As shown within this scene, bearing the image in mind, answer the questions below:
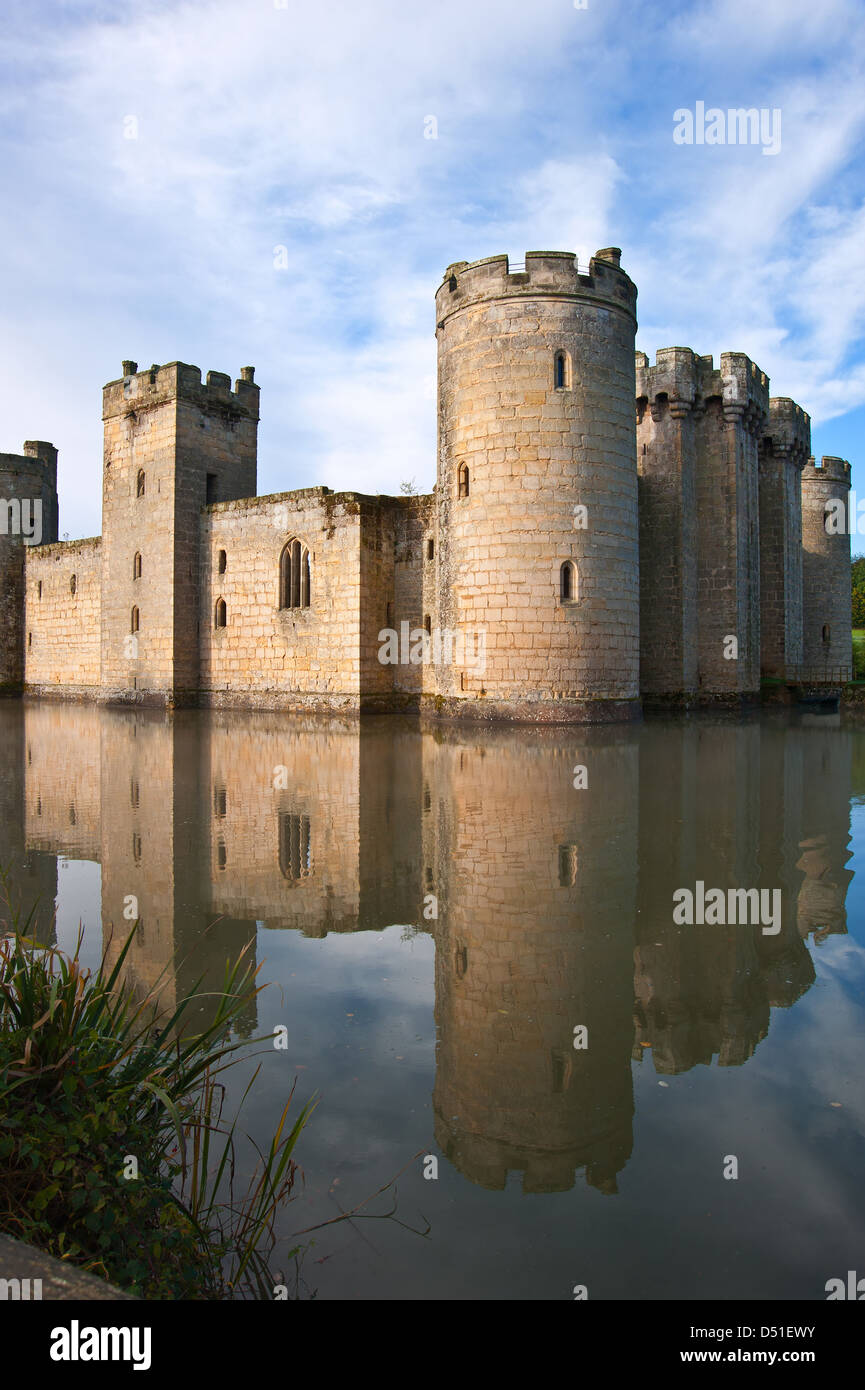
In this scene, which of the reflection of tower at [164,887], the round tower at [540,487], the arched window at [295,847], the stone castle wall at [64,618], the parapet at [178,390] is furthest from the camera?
the stone castle wall at [64,618]

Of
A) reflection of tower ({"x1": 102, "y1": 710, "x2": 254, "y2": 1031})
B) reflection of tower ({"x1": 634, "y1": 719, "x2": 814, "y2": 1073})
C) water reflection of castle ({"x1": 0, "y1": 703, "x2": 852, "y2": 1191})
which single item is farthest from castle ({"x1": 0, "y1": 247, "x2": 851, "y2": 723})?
reflection of tower ({"x1": 102, "y1": 710, "x2": 254, "y2": 1031})

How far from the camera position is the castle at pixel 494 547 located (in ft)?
57.4

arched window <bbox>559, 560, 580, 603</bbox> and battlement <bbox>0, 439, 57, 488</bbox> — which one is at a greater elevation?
battlement <bbox>0, 439, 57, 488</bbox>

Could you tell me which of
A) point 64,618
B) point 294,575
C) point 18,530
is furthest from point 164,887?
point 18,530

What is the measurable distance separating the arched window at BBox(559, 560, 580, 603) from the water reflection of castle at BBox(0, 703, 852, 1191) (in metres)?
4.52

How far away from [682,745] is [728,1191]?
13.3 metres

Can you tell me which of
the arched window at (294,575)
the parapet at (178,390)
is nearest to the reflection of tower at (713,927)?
the arched window at (294,575)

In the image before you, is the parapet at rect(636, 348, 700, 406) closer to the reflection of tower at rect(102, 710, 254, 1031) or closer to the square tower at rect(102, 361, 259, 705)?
the square tower at rect(102, 361, 259, 705)

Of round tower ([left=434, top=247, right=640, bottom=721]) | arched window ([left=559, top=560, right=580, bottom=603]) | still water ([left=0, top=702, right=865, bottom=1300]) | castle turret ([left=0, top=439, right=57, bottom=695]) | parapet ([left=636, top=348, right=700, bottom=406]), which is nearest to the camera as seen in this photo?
still water ([left=0, top=702, right=865, bottom=1300])

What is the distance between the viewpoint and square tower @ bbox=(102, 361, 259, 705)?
84.8 feet

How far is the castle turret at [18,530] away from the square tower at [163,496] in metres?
8.26

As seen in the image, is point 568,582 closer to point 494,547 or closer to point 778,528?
point 494,547

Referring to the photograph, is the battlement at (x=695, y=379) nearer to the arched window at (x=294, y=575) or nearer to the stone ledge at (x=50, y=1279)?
the arched window at (x=294, y=575)

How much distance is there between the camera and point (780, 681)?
27.0 m
